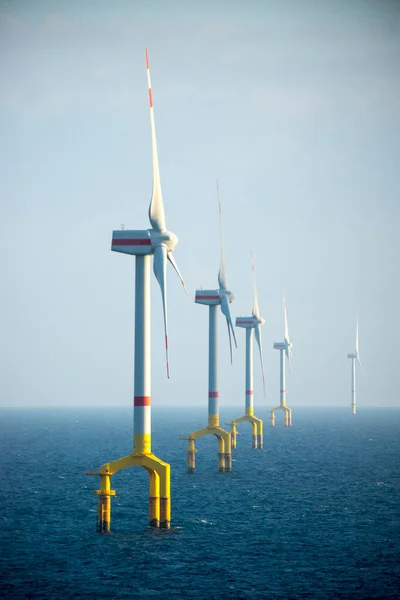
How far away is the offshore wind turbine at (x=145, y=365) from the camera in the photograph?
72.9 m

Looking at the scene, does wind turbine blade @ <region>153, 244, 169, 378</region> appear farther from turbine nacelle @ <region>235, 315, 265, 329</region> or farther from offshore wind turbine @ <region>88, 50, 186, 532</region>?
turbine nacelle @ <region>235, 315, 265, 329</region>

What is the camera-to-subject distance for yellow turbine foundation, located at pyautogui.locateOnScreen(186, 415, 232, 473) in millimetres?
125438

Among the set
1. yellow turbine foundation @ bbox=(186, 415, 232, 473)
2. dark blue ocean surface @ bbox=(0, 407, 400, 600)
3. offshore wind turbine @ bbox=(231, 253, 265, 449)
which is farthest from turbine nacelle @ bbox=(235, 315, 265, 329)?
yellow turbine foundation @ bbox=(186, 415, 232, 473)

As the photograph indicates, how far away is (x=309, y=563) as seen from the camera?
6962 cm

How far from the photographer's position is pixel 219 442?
13150cm

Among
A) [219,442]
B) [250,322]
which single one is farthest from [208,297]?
[250,322]

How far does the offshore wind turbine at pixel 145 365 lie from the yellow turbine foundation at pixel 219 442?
48.8 m

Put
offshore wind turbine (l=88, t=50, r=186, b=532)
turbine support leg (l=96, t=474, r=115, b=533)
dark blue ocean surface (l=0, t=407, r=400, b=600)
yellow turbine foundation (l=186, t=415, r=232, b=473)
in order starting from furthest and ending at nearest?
yellow turbine foundation (l=186, t=415, r=232, b=473)
offshore wind turbine (l=88, t=50, r=186, b=532)
turbine support leg (l=96, t=474, r=115, b=533)
dark blue ocean surface (l=0, t=407, r=400, b=600)

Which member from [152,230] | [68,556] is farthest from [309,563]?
[152,230]

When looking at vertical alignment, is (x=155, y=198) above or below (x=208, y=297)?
above

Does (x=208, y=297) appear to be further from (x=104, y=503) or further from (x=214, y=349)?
(x=104, y=503)

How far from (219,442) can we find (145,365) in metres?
59.9

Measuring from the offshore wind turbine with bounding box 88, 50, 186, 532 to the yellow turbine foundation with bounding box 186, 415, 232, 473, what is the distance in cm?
4881

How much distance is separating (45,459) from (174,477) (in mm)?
56421
